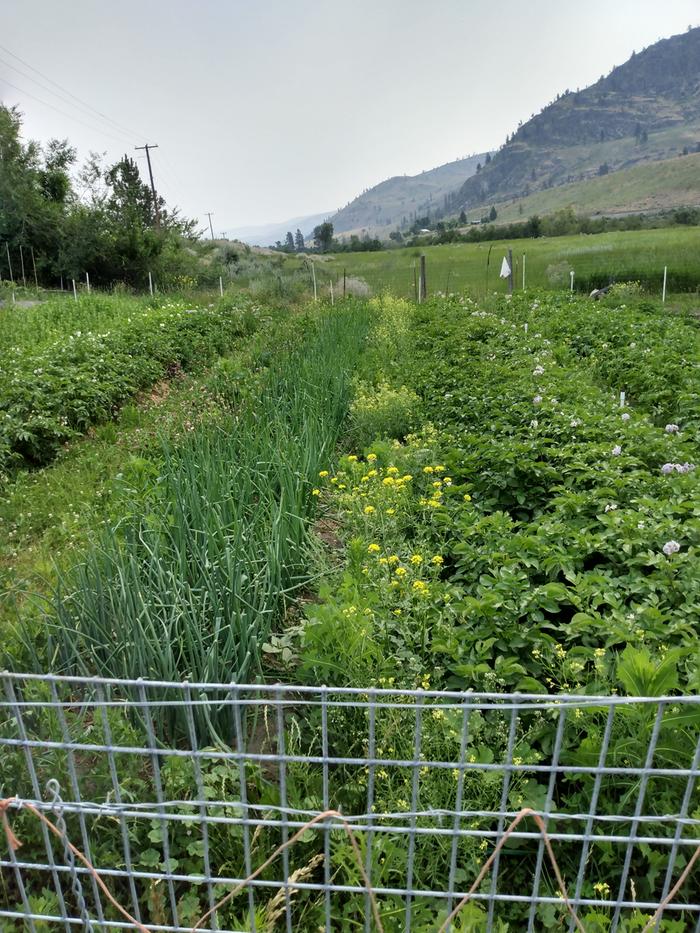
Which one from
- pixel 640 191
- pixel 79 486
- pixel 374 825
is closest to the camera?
pixel 374 825

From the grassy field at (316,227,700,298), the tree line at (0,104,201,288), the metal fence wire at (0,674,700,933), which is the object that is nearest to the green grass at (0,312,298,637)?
the metal fence wire at (0,674,700,933)

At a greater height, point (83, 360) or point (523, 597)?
point (83, 360)

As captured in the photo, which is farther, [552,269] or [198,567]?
[552,269]

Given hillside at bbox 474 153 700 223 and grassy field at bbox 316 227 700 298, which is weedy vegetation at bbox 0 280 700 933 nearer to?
grassy field at bbox 316 227 700 298

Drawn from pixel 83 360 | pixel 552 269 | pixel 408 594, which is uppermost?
pixel 552 269

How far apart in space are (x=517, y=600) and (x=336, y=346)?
491 cm

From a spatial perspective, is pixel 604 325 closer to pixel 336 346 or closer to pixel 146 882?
pixel 336 346

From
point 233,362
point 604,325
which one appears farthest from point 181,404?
point 604,325

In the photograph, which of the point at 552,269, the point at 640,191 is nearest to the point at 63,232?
the point at 552,269

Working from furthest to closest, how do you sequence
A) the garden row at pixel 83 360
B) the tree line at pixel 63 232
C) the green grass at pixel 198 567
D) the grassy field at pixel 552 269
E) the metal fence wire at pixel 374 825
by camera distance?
the tree line at pixel 63 232 < the grassy field at pixel 552 269 < the garden row at pixel 83 360 < the green grass at pixel 198 567 < the metal fence wire at pixel 374 825

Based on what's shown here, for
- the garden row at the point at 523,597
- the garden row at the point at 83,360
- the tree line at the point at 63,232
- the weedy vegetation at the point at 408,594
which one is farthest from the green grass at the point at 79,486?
→ the tree line at the point at 63,232

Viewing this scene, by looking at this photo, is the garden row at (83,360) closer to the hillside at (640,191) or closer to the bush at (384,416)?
the bush at (384,416)

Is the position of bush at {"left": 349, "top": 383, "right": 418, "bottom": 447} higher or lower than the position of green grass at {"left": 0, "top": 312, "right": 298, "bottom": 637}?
higher

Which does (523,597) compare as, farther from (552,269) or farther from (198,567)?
(552,269)
